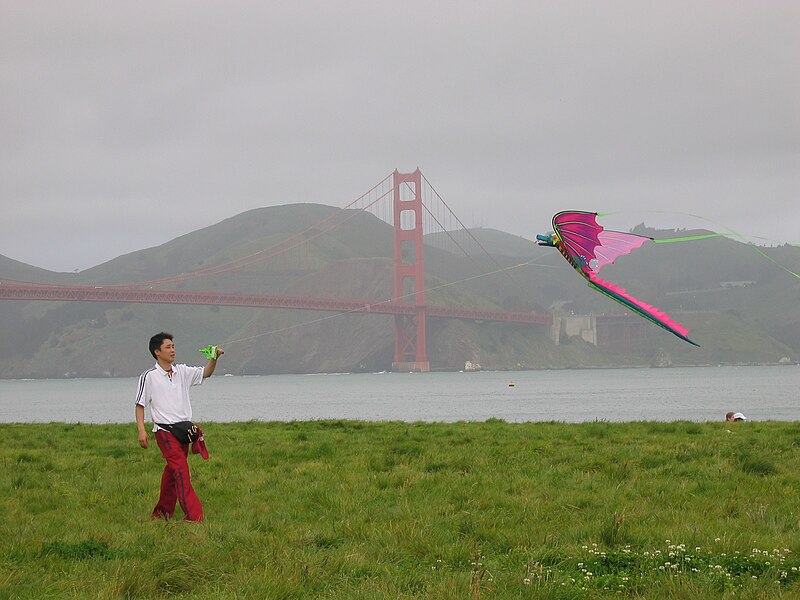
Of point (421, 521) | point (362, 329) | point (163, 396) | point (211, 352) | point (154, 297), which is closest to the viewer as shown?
point (421, 521)

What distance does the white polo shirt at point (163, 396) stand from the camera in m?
7.27

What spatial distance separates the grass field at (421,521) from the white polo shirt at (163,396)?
801mm

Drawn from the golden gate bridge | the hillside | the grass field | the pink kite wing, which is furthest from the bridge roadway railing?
the pink kite wing

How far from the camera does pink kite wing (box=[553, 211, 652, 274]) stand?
926 centimetres

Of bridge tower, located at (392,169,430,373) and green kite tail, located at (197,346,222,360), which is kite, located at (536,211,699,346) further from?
bridge tower, located at (392,169,430,373)

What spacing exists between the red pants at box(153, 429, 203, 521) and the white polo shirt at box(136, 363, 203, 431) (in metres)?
0.13

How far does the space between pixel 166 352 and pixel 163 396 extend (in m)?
0.33

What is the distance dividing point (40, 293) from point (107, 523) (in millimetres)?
67052

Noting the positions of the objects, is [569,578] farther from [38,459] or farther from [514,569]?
→ [38,459]

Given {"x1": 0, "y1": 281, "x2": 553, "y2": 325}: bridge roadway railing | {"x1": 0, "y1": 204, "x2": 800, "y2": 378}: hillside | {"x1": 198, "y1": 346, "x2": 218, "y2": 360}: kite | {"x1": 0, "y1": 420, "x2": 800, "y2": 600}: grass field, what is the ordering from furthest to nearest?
{"x1": 0, "y1": 204, "x2": 800, "y2": 378}: hillside → {"x1": 0, "y1": 281, "x2": 553, "y2": 325}: bridge roadway railing → {"x1": 198, "y1": 346, "x2": 218, "y2": 360}: kite → {"x1": 0, "y1": 420, "x2": 800, "y2": 600}: grass field

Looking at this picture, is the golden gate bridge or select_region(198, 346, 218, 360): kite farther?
the golden gate bridge

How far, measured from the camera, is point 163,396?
7285 millimetres

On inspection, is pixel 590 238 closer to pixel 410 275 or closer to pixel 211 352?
pixel 211 352

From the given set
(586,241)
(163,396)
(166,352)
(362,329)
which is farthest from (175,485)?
(362,329)
